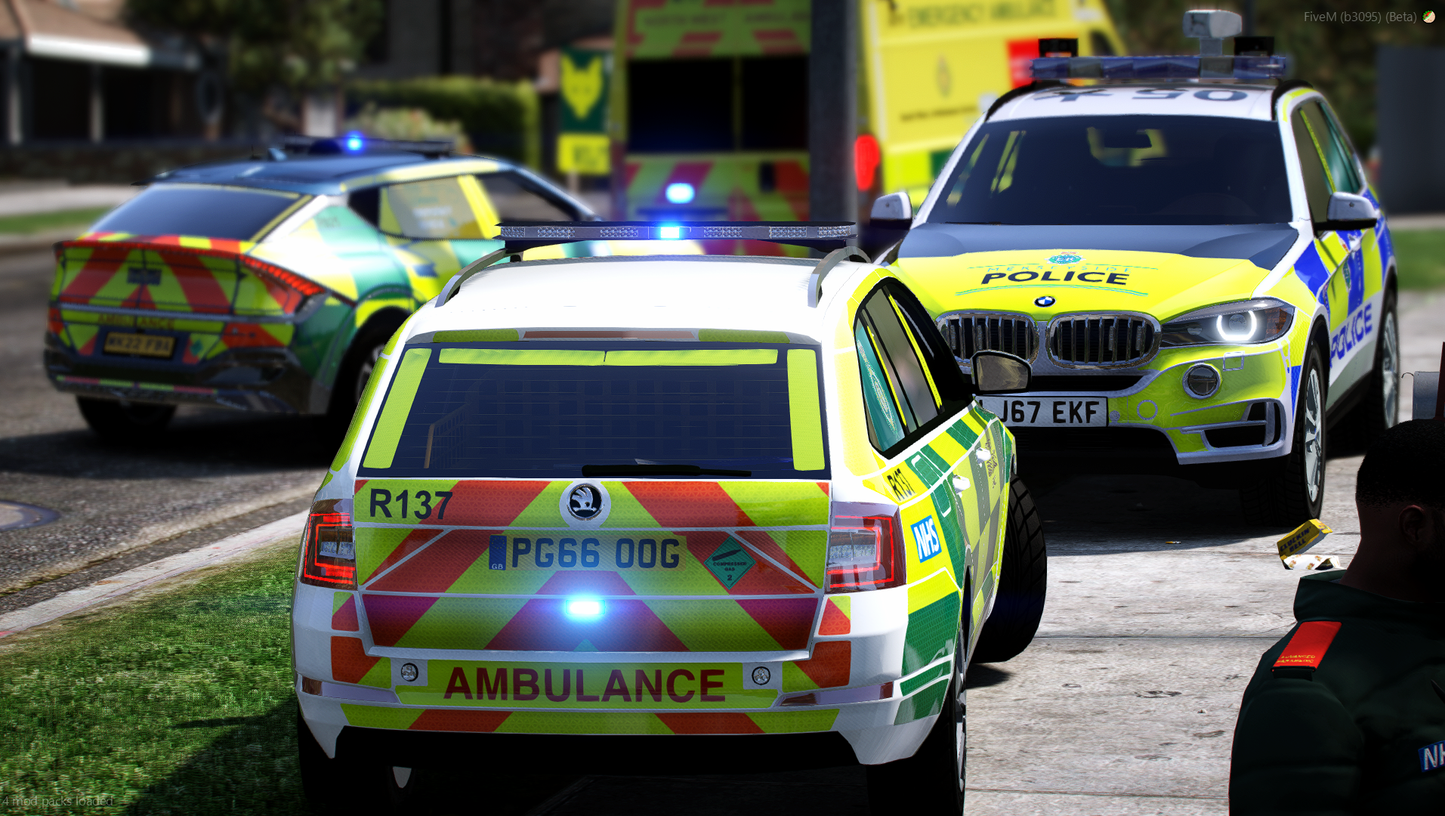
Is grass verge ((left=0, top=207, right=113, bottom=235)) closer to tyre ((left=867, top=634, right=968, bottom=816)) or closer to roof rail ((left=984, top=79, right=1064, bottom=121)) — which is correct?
roof rail ((left=984, top=79, right=1064, bottom=121))

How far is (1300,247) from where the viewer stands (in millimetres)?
8266

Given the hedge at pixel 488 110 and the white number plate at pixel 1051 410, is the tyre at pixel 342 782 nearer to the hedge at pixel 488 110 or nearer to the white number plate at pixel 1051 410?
the white number plate at pixel 1051 410

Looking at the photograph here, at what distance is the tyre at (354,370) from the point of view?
1007cm

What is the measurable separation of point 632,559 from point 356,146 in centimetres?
806

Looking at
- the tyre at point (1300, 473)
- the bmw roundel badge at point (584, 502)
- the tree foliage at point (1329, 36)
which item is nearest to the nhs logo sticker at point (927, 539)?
the bmw roundel badge at point (584, 502)

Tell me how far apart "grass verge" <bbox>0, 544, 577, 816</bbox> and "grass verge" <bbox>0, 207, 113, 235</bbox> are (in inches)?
970

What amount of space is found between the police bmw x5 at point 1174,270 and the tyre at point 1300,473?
0.04 feet

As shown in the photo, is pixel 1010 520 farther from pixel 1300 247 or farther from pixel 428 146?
pixel 428 146

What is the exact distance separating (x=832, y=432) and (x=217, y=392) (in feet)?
21.2

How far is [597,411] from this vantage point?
4242 millimetres

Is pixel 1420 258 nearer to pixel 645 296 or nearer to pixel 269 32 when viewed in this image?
pixel 645 296

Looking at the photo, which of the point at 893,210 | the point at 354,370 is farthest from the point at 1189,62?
the point at 354,370

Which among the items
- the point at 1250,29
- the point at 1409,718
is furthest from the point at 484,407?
the point at 1250,29

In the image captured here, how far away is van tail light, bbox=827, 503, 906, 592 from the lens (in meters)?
3.99
